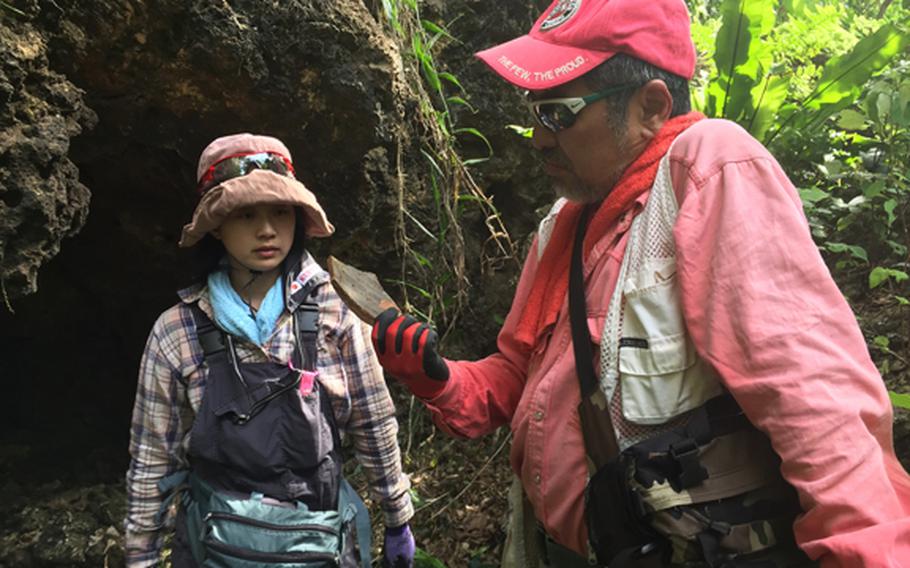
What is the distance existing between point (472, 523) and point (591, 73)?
9.27ft

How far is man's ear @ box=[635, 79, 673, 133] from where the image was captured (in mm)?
1588

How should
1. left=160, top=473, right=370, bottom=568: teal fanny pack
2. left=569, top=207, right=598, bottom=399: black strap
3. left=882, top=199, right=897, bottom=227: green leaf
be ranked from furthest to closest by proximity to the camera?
1. left=882, top=199, right=897, bottom=227: green leaf
2. left=160, top=473, right=370, bottom=568: teal fanny pack
3. left=569, top=207, right=598, bottom=399: black strap

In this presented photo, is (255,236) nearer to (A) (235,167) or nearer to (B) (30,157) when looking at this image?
(A) (235,167)

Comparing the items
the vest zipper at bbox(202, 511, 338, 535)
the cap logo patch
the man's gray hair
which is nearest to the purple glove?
the vest zipper at bbox(202, 511, 338, 535)

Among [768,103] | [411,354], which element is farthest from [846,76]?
[411,354]

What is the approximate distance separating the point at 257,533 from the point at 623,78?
168 cm

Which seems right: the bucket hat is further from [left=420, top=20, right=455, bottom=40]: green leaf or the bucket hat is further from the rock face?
[left=420, top=20, right=455, bottom=40]: green leaf

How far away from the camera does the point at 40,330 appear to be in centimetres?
425

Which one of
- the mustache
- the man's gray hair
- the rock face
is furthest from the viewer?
the rock face

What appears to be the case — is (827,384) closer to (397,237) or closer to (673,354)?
(673,354)

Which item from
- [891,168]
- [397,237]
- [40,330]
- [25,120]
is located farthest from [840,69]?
[40,330]

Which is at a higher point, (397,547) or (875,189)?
(875,189)

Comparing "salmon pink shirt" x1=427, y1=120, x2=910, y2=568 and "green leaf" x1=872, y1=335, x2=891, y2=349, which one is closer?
"salmon pink shirt" x1=427, y1=120, x2=910, y2=568

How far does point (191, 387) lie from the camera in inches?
82.2
